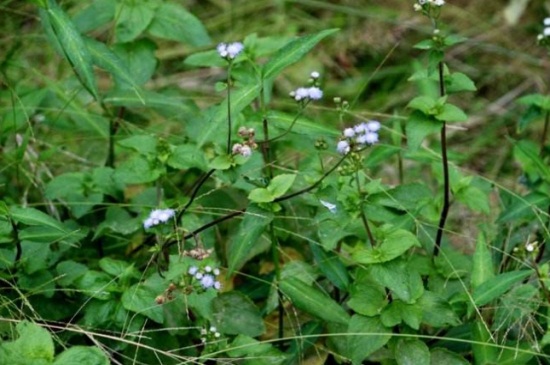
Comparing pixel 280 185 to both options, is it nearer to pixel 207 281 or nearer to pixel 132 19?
pixel 207 281

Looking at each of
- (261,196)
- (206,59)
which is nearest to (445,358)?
(261,196)

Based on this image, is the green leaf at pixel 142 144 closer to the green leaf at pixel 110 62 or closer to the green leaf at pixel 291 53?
the green leaf at pixel 110 62

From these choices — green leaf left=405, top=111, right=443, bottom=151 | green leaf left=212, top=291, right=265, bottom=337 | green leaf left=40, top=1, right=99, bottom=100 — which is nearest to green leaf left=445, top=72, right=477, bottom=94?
green leaf left=405, top=111, right=443, bottom=151

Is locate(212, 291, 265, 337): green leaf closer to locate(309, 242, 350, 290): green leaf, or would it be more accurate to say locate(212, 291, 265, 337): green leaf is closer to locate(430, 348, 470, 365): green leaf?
locate(309, 242, 350, 290): green leaf

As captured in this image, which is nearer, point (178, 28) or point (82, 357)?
point (82, 357)

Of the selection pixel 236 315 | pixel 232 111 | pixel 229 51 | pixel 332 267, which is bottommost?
pixel 236 315

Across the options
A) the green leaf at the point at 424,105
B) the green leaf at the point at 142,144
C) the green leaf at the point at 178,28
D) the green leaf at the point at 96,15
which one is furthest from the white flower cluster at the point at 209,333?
the green leaf at the point at 96,15
